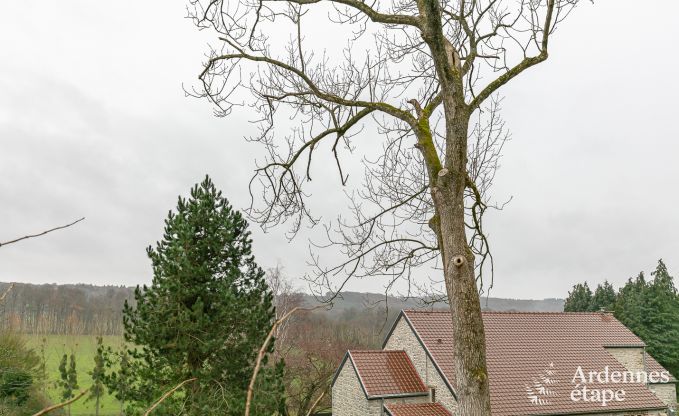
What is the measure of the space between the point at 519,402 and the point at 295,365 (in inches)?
542

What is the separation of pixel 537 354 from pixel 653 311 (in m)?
23.3

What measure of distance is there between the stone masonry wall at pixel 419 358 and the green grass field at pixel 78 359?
2036 cm

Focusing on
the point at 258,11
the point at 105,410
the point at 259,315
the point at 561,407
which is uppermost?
the point at 258,11

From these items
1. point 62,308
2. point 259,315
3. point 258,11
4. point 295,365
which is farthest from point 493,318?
point 62,308

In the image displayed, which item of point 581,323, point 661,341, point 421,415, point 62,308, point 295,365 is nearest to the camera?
point 421,415

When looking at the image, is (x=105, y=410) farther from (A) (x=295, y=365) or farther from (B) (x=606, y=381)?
(B) (x=606, y=381)

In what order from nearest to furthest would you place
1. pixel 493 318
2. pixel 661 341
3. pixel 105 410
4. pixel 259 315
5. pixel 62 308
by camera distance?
pixel 259 315 < pixel 493 318 < pixel 105 410 < pixel 661 341 < pixel 62 308

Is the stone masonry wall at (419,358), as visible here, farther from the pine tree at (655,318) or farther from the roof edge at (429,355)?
the pine tree at (655,318)

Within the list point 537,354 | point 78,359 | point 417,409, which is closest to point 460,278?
point 417,409

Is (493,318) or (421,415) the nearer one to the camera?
(421,415)

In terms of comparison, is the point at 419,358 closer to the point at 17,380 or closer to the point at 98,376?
the point at 98,376

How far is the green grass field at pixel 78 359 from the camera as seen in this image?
115ft

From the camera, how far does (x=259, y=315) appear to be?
493 inches

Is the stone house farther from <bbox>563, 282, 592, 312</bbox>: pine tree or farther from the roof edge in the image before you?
<bbox>563, 282, 592, 312</bbox>: pine tree
